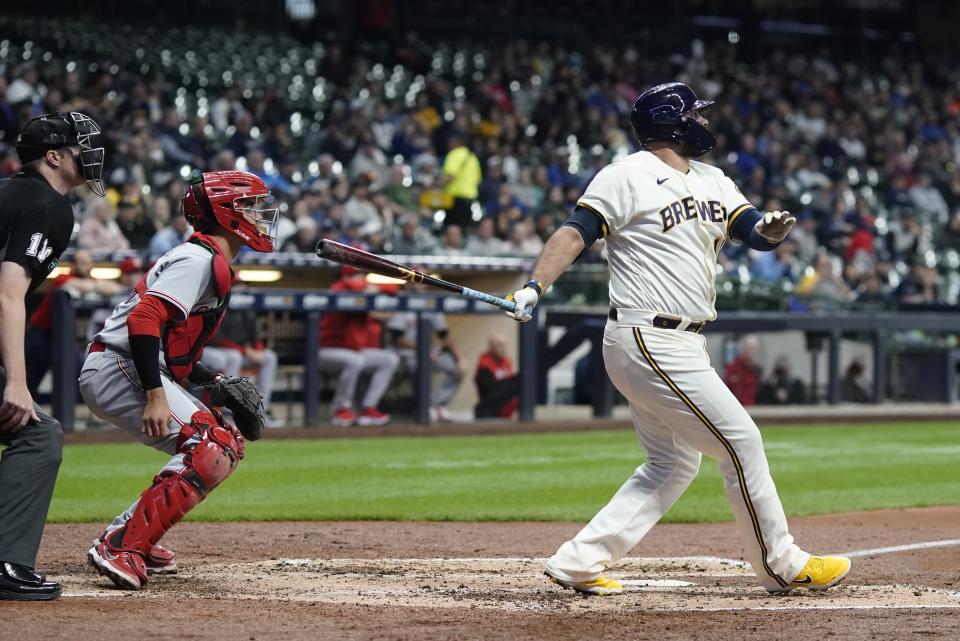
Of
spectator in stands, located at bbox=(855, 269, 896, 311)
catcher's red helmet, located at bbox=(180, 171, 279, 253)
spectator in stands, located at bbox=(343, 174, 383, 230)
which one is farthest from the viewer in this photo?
spectator in stands, located at bbox=(855, 269, 896, 311)

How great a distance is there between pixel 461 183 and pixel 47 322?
6.97 m

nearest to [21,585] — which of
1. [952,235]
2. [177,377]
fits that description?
[177,377]

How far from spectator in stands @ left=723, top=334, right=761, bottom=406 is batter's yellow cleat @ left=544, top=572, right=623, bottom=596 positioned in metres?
10.9

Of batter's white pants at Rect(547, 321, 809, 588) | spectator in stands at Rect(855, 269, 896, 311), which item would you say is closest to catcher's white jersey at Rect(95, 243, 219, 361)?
batter's white pants at Rect(547, 321, 809, 588)

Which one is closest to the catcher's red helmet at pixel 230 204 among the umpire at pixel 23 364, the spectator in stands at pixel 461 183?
the umpire at pixel 23 364

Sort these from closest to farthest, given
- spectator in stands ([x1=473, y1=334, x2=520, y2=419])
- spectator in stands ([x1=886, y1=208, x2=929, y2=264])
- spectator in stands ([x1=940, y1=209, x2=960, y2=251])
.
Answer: spectator in stands ([x1=473, y1=334, x2=520, y2=419])
spectator in stands ([x1=886, y1=208, x2=929, y2=264])
spectator in stands ([x1=940, y1=209, x2=960, y2=251])

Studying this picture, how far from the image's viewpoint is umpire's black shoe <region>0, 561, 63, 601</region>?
490 cm

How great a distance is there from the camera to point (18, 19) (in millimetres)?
20125

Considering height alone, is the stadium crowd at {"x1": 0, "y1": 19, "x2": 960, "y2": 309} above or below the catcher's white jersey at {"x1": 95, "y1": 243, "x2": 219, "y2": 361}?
above

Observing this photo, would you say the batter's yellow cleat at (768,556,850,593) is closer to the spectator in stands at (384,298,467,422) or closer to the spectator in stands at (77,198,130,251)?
the spectator in stands at (384,298,467,422)

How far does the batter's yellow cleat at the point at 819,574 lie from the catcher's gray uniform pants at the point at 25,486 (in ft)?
9.19

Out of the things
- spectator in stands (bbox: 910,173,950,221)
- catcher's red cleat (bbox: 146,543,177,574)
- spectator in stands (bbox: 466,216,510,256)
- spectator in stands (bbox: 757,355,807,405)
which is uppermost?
spectator in stands (bbox: 910,173,950,221)

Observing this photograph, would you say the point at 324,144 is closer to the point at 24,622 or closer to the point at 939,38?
the point at 24,622

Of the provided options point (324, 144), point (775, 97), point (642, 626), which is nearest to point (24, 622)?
point (642, 626)
